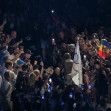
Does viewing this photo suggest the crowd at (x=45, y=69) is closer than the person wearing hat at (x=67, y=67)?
Yes

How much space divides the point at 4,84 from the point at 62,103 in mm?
1917

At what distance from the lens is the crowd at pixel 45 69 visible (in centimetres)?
554

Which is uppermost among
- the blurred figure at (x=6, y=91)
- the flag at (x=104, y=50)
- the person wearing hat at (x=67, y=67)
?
the flag at (x=104, y=50)

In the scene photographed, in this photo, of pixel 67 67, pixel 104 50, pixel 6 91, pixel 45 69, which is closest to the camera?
pixel 6 91

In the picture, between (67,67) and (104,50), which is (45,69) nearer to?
(67,67)

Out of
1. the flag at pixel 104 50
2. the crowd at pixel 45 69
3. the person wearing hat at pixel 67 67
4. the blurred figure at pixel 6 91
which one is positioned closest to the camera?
the blurred figure at pixel 6 91

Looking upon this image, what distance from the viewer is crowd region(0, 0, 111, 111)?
554 cm

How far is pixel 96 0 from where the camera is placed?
40.0 ft

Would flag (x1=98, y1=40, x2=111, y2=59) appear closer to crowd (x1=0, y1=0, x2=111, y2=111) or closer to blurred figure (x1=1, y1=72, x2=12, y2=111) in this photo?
crowd (x1=0, y1=0, x2=111, y2=111)

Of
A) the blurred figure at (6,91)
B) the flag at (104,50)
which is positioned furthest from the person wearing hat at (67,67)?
the blurred figure at (6,91)

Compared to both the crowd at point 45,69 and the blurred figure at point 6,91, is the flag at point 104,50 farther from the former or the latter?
the blurred figure at point 6,91

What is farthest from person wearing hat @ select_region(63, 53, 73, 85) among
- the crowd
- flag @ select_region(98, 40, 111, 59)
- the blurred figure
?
the blurred figure

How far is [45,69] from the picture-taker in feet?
23.4

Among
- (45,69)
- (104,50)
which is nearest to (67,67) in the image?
(45,69)
